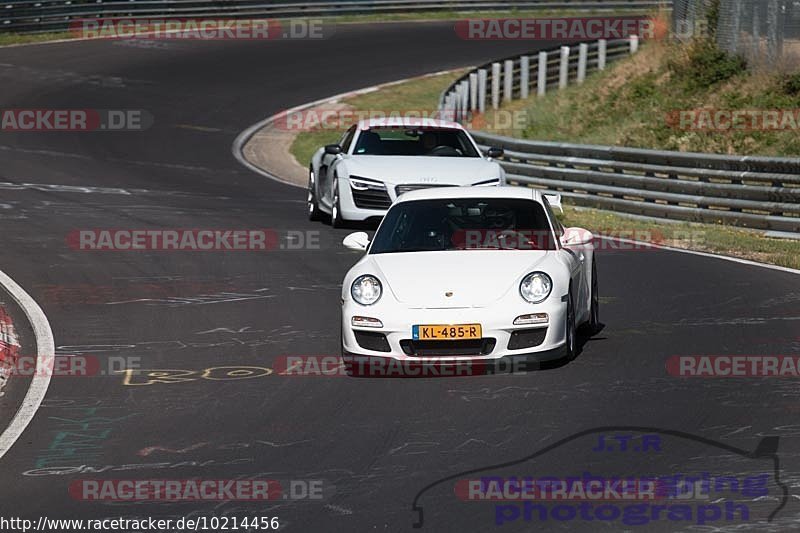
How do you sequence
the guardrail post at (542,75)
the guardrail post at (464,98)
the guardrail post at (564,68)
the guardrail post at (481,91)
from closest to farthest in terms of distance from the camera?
1. the guardrail post at (464,98)
2. the guardrail post at (481,91)
3. the guardrail post at (542,75)
4. the guardrail post at (564,68)

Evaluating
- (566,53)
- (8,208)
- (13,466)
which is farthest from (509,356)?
(566,53)

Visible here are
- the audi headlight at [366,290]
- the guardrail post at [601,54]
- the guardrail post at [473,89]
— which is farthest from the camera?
the guardrail post at [601,54]

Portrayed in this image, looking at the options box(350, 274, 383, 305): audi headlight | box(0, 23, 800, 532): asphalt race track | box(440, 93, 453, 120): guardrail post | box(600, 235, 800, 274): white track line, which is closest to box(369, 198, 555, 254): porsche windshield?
box(350, 274, 383, 305): audi headlight

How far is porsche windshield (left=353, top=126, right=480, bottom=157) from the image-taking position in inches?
744

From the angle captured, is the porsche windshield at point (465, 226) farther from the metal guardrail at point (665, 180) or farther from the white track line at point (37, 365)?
the metal guardrail at point (665, 180)

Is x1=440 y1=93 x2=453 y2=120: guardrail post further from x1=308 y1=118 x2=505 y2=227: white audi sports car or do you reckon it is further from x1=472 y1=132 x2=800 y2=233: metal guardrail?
x1=308 y1=118 x2=505 y2=227: white audi sports car

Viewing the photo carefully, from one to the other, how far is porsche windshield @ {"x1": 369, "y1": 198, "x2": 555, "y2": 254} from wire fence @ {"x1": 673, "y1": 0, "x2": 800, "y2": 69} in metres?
13.7

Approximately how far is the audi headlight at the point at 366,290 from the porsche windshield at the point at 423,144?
28.5 ft

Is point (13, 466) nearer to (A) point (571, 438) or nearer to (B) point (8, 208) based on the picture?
(A) point (571, 438)

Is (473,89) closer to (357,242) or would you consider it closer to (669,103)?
(669,103)

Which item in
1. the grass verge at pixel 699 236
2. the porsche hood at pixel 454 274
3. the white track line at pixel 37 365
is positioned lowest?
the grass verge at pixel 699 236

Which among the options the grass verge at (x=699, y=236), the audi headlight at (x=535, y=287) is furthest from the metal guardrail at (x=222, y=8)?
the audi headlight at (x=535, y=287)

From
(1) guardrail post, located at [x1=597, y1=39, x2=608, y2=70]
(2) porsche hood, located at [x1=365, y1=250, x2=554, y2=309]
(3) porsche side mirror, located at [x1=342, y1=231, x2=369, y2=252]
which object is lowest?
(2) porsche hood, located at [x1=365, y1=250, x2=554, y2=309]

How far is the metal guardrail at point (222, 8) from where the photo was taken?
139 ft
